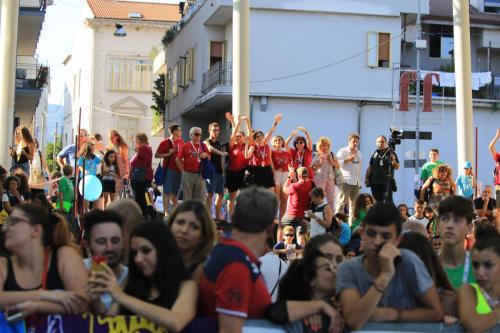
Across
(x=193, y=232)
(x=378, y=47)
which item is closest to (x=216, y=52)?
(x=378, y=47)

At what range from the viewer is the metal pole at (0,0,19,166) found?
910 inches

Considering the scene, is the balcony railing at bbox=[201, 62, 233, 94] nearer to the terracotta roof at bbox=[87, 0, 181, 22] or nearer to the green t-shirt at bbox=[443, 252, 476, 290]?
the green t-shirt at bbox=[443, 252, 476, 290]

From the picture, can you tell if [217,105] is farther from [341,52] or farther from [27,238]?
[27,238]

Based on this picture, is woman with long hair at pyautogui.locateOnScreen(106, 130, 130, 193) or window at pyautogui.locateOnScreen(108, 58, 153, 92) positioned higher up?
window at pyautogui.locateOnScreen(108, 58, 153, 92)

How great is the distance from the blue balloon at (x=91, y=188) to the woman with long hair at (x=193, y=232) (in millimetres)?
11091

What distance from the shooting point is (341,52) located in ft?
132

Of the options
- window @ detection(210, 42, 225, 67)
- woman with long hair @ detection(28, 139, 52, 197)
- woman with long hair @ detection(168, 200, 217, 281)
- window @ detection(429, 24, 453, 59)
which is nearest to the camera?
woman with long hair @ detection(168, 200, 217, 281)

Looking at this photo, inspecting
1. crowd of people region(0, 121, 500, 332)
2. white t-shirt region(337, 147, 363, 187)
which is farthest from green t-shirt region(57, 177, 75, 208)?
crowd of people region(0, 121, 500, 332)

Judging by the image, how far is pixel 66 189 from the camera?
18.6 m

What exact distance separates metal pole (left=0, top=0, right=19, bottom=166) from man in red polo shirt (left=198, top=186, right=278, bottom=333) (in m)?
17.9

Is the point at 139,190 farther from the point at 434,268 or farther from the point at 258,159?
the point at 434,268

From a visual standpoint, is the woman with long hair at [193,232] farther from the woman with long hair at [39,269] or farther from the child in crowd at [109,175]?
the child in crowd at [109,175]

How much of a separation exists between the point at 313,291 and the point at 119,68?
74.1 m

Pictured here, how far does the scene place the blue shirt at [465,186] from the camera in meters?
21.2
